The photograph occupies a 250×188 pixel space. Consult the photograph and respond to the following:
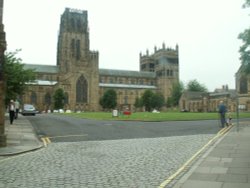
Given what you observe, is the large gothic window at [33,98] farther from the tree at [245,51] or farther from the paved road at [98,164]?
the paved road at [98,164]

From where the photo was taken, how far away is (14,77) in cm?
3416

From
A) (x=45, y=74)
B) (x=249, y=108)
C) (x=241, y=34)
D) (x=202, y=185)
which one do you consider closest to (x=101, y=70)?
(x=45, y=74)

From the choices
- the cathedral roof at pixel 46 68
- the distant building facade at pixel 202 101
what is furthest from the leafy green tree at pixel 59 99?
the distant building facade at pixel 202 101

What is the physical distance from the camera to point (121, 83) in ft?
493

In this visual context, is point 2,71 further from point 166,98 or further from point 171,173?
point 166,98

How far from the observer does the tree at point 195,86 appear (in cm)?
15812

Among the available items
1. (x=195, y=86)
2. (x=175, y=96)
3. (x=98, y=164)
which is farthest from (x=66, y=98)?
(x=98, y=164)

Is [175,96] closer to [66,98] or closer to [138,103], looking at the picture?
[138,103]

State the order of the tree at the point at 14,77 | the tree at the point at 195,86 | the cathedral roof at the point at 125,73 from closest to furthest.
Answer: the tree at the point at 14,77, the cathedral roof at the point at 125,73, the tree at the point at 195,86

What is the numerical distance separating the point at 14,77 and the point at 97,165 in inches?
997

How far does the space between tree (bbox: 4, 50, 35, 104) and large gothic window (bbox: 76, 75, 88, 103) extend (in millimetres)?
83165


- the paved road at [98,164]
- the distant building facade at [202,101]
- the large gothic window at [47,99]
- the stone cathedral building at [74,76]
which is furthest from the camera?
the large gothic window at [47,99]

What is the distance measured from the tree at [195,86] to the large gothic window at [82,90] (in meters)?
52.7

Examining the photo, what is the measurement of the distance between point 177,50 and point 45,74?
2306 inches
